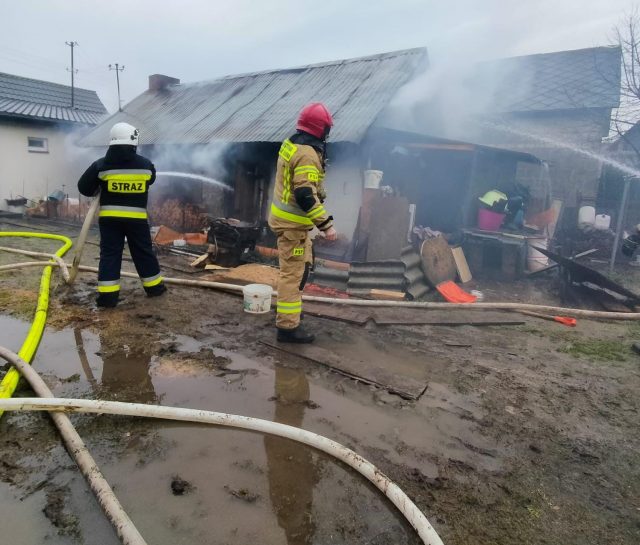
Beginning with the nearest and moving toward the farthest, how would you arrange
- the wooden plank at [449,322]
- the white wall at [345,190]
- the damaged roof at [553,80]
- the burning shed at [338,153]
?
1. the wooden plank at [449,322]
2. the burning shed at [338,153]
3. the white wall at [345,190]
4. the damaged roof at [553,80]

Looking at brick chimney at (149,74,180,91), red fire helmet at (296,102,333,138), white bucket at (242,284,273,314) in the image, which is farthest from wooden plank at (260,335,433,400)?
brick chimney at (149,74,180,91)

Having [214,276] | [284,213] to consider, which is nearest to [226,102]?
[214,276]

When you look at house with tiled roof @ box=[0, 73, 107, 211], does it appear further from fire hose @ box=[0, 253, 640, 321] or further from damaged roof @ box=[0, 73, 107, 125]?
fire hose @ box=[0, 253, 640, 321]

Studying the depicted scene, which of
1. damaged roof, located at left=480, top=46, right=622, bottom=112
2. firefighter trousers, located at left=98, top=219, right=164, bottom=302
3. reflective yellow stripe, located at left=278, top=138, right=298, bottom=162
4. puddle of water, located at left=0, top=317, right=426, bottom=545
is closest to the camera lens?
puddle of water, located at left=0, top=317, right=426, bottom=545

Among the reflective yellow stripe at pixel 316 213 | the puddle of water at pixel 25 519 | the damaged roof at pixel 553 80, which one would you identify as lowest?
the puddle of water at pixel 25 519

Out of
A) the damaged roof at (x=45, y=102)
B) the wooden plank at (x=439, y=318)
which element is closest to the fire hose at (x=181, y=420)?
the wooden plank at (x=439, y=318)

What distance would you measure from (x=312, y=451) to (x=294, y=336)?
1674 mm

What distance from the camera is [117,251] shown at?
15.2 feet

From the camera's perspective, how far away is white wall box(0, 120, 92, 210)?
50.1ft

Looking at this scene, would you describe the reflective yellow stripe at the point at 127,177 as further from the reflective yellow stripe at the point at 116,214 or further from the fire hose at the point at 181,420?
the fire hose at the point at 181,420

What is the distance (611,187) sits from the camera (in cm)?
1405

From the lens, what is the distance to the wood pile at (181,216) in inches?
448

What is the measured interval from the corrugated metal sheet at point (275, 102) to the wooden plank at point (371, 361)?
15.7 feet

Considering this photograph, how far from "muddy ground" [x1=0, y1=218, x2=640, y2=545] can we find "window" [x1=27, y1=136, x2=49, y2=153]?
1494 cm
